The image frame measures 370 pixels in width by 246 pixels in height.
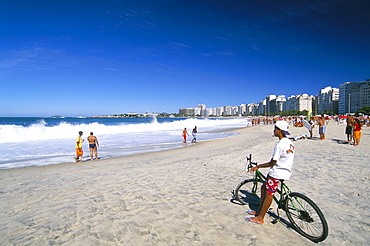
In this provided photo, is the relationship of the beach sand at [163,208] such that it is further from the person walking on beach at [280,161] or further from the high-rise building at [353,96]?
the high-rise building at [353,96]

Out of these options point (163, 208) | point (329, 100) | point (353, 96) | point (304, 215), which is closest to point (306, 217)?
A: point (304, 215)

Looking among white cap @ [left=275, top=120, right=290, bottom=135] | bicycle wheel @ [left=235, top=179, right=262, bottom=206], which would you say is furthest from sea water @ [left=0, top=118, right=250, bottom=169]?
white cap @ [left=275, top=120, right=290, bottom=135]

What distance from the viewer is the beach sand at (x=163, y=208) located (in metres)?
3.59

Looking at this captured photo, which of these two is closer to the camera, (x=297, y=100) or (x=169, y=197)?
(x=169, y=197)

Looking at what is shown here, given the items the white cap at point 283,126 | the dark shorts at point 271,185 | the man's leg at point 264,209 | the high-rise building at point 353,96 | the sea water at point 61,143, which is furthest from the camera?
the high-rise building at point 353,96

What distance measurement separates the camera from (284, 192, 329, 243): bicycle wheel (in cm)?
328

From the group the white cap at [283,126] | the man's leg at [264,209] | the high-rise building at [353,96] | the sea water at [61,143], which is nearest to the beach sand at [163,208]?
the man's leg at [264,209]

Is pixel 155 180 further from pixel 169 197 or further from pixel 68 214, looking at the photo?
pixel 68 214

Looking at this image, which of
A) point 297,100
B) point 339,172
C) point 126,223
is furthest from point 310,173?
point 297,100

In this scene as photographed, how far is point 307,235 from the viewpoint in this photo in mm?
3533

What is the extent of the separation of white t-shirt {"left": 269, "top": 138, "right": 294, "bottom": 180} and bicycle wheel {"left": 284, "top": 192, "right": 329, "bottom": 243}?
1.58 ft

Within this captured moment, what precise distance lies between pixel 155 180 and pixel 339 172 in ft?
21.0

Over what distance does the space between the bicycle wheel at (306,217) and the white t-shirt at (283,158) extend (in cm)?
48

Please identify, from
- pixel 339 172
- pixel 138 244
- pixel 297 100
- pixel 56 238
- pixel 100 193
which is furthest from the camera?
pixel 297 100
